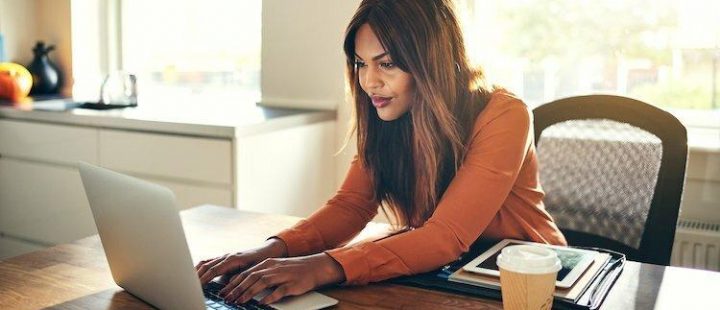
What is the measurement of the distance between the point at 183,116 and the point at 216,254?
4.61 ft

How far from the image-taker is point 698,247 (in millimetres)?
2422

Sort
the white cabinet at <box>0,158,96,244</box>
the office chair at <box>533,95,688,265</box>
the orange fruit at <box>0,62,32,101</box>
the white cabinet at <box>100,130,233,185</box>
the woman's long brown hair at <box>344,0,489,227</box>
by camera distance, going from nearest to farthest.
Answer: the woman's long brown hair at <box>344,0,489,227</box> < the office chair at <box>533,95,688,265</box> < the white cabinet at <box>100,130,233,185</box> < the white cabinet at <box>0,158,96,244</box> < the orange fruit at <box>0,62,32,101</box>

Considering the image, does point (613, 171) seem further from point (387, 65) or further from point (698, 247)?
point (698, 247)

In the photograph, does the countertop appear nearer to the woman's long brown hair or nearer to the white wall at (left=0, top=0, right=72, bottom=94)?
the white wall at (left=0, top=0, right=72, bottom=94)

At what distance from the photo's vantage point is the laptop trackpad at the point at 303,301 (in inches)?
46.4

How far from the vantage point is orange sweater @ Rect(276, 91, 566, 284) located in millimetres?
1328

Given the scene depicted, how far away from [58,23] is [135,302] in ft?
8.81

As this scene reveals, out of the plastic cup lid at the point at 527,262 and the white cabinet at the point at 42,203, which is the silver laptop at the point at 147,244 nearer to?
the plastic cup lid at the point at 527,262

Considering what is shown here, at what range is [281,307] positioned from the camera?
117 cm

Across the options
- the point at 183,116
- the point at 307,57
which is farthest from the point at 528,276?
the point at 307,57

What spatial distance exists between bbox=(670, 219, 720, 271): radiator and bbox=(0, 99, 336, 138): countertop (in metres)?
1.25

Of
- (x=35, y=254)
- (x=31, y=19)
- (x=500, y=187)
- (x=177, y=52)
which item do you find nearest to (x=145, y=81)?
(x=177, y=52)

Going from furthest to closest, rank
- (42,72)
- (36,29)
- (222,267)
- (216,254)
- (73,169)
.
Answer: (36,29) < (42,72) < (73,169) < (216,254) < (222,267)

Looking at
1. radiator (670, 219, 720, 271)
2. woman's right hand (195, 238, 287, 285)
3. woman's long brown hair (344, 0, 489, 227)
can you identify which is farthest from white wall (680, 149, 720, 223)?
woman's right hand (195, 238, 287, 285)
